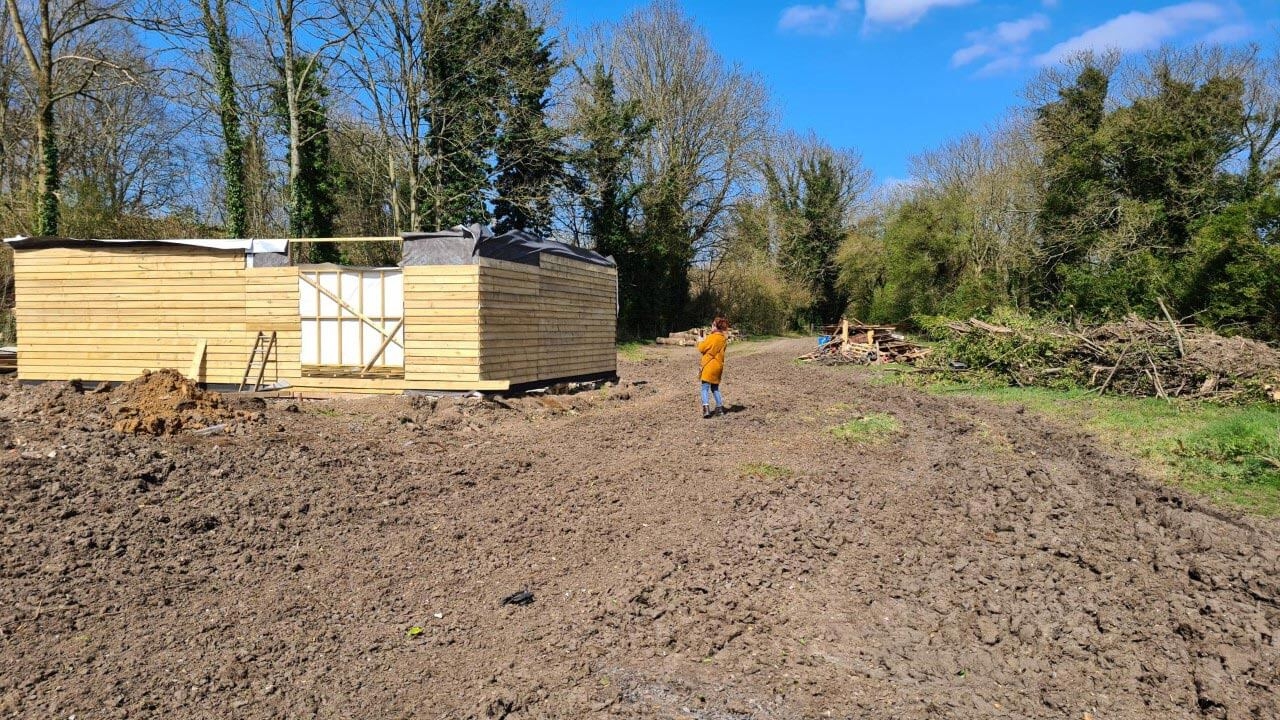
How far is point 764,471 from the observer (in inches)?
310

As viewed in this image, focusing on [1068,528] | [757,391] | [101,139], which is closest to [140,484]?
[1068,528]

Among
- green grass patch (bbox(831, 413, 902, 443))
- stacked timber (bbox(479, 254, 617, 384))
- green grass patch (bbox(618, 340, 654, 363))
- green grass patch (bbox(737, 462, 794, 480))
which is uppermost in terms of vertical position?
stacked timber (bbox(479, 254, 617, 384))

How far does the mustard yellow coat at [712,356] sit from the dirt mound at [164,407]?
6082 mm

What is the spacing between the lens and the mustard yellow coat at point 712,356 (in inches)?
436

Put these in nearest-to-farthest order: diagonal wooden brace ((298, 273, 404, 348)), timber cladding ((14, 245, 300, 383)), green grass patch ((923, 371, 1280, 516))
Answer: green grass patch ((923, 371, 1280, 516)), diagonal wooden brace ((298, 273, 404, 348)), timber cladding ((14, 245, 300, 383))

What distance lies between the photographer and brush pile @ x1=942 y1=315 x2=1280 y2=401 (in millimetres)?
11930

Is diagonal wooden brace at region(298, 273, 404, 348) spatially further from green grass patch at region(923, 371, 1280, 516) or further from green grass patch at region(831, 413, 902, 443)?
green grass patch at region(923, 371, 1280, 516)

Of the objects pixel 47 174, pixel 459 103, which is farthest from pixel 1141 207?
pixel 47 174

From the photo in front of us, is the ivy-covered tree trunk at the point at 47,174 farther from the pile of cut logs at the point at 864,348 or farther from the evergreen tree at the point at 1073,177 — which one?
the evergreen tree at the point at 1073,177

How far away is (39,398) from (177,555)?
804 centimetres

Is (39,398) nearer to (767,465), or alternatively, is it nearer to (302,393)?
(302,393)

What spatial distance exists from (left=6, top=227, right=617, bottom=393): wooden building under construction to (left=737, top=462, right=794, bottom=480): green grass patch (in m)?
5.70

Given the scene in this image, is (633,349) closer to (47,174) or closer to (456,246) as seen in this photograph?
(456,246)

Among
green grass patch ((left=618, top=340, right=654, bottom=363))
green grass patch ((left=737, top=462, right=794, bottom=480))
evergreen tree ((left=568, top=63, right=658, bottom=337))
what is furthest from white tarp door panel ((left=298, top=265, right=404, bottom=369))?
evergreen tree ((left=568, top=63, right=658, bottom=337))
